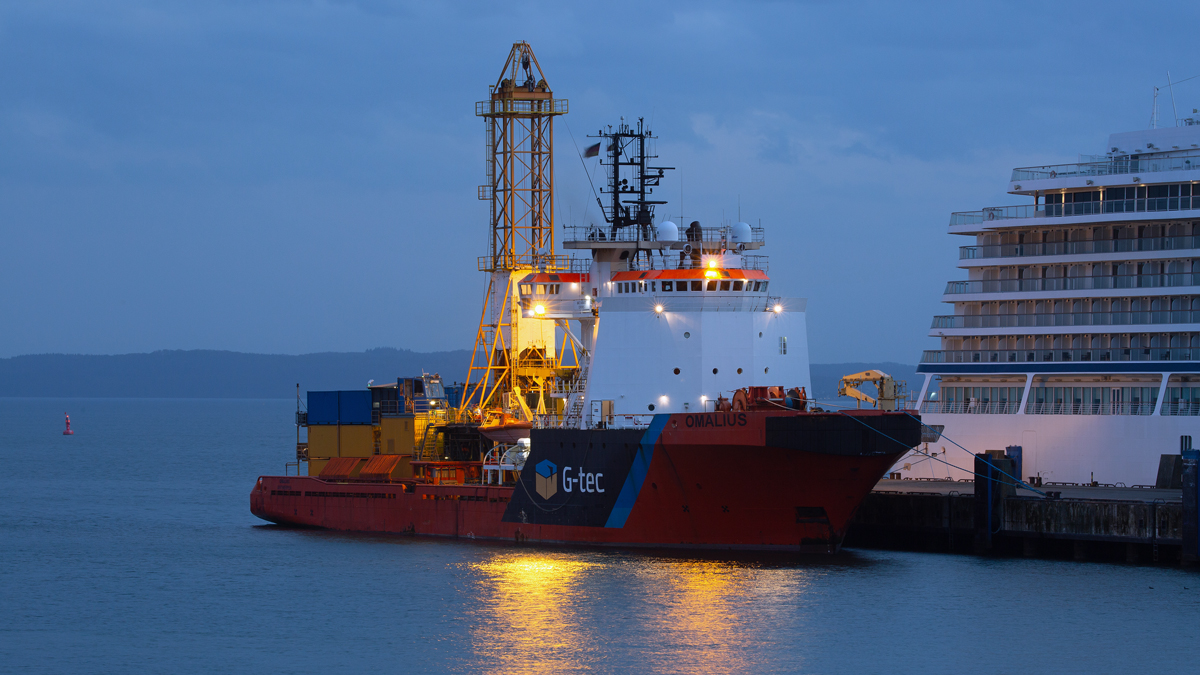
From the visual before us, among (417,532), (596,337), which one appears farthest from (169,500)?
(596,337)

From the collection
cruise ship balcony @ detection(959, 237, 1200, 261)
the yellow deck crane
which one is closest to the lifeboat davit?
the yellow deck crane

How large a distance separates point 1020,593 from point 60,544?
2768 centimetres

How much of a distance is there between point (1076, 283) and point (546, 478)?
16.5m

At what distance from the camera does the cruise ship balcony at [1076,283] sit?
40.7 m

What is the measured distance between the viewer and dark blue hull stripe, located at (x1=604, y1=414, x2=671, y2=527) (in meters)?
35.8

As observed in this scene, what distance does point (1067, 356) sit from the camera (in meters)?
41.9

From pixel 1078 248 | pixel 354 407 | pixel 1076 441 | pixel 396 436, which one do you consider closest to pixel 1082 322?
pixel 1078 248

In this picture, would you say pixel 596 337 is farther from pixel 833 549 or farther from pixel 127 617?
pixel 127 617

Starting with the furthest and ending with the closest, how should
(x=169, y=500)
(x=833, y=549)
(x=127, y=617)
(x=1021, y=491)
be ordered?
(x=169, y=500), (x=1021, y=491), (x=833, y=549), (x=127, y=617)

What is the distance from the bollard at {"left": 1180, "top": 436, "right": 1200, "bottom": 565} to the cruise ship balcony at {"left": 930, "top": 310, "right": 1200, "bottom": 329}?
323 inches

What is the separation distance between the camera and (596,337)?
39062 millimetres

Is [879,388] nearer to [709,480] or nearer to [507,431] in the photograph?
[709,480]

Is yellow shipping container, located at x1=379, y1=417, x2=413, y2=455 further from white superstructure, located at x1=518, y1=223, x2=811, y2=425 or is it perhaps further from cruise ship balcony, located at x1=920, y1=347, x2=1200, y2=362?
cruise ship balcony, located at x1=920, y1=347, x2=1200, y2=362

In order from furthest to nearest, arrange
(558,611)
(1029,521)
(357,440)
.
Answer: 1. (357,440)
2. (1029,521)
3. (558,611)
